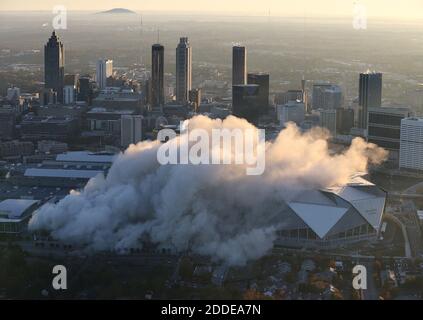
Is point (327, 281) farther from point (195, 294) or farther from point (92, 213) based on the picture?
point (92, 213)

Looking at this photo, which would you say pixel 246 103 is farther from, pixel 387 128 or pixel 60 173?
pixel 60 173

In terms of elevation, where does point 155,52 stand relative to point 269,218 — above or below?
above

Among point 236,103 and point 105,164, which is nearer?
point 105,164

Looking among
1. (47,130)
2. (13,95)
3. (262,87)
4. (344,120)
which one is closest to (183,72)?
(262,87)

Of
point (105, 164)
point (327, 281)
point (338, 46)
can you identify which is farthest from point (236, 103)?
point (338, 46)

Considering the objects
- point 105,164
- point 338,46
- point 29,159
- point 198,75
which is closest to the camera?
point 105,164
